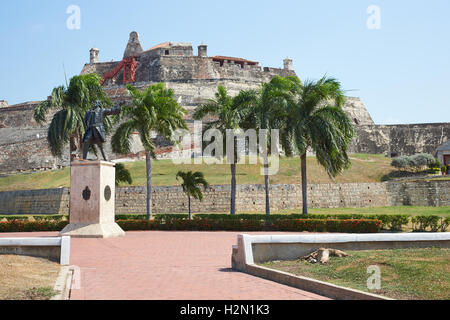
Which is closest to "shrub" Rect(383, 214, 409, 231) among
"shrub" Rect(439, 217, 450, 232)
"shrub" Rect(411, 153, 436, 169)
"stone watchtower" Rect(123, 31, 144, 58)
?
"shrub" Rect(439, 217, 450, 232)

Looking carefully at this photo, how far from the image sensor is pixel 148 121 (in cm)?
2412

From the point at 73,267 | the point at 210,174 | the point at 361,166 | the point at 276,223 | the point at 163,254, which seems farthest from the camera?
the point at 361,166

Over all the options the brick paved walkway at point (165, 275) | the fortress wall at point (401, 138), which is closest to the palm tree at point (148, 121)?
the brick paved walkway at point (165, 275)

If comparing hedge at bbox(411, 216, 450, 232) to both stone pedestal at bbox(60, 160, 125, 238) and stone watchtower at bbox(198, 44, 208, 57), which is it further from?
stone watchtower at bbox(198, 44, 208, 57)

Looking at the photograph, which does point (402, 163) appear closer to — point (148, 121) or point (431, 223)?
point (431, 223)

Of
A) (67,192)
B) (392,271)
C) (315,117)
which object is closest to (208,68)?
(67,192)

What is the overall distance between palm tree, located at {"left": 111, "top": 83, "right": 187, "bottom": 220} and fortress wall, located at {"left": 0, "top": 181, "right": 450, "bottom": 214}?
7.85 meters

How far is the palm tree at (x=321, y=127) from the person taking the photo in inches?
A: 893

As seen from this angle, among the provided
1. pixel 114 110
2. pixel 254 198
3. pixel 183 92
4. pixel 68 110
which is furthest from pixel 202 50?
pixel 114 110

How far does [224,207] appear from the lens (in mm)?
32875

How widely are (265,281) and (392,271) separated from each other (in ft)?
7.00

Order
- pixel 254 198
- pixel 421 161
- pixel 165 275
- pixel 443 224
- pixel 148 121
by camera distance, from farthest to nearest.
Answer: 1. pixel 421 161
2. pixel 254 198
3. pixel 148 121
4. pixel 443 224
5. pixel 165 275

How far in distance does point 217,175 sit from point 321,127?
14493 mm

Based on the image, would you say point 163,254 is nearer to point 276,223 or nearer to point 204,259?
point 204,259
